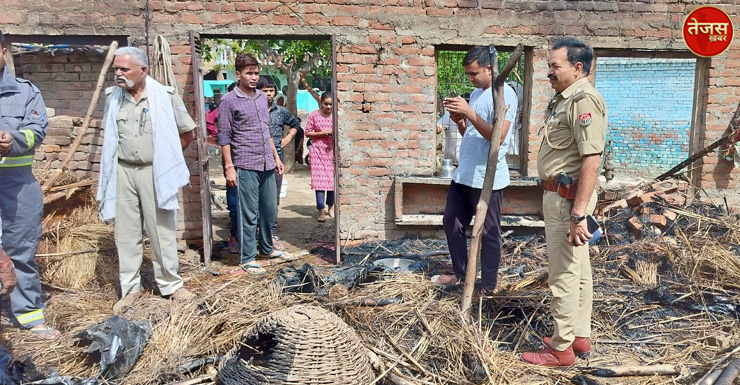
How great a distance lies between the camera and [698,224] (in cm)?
546

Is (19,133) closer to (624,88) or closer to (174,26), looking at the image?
(174,26)

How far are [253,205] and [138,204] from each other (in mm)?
1204

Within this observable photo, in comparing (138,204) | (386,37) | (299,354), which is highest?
(386,37)

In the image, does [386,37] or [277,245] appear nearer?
[386,37]

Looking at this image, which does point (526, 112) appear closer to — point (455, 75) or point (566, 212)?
point (566, 212)

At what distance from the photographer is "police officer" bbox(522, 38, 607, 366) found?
9.90 feet

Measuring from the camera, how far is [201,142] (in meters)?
5.25

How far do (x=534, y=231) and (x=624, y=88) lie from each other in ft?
22.6

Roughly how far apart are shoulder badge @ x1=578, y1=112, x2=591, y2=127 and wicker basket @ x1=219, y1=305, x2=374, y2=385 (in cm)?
174

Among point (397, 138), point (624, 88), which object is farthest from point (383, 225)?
point (624, 88)

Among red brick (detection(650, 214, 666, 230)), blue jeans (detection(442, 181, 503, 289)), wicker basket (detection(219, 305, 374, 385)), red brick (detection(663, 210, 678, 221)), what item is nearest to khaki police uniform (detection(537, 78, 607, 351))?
blue jeans (detection(442, 181, 503, 289))

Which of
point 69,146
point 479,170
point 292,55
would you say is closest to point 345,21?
point 479,170

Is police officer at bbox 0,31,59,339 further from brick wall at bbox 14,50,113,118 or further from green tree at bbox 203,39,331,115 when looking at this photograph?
green tree at bbox 203,39,331,115

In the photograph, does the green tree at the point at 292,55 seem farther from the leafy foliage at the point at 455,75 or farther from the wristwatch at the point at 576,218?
the wristwatch at the point at 576,218
